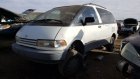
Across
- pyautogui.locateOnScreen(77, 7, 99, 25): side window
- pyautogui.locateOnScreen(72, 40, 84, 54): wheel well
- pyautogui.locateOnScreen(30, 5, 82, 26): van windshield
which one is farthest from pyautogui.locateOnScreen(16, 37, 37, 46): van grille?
pyautogui.locateOnScreen(77, 7, 99, 25): side window

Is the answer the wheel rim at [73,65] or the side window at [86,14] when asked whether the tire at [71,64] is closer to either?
the wheel rim at [73,65]

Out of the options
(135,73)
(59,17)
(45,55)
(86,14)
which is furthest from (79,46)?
(135,73)

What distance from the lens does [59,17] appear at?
6.23 meters

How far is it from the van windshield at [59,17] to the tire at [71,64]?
0.82 metres

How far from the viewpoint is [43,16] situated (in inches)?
266

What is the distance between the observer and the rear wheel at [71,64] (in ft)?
17.3

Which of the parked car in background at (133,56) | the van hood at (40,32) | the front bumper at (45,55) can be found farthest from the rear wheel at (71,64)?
the parked car in background at (133,56)

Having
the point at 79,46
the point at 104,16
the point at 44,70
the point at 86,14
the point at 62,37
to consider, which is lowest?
the point at 44,70

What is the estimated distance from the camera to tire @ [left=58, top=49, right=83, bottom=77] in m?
5.28

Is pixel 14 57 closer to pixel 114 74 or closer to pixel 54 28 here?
pixel 54 28

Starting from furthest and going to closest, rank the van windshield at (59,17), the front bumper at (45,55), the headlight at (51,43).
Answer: the van windshield at (59,17)
the headlight at (51,43)
the front bumper at (45,55)

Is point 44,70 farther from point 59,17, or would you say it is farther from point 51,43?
point 59,17

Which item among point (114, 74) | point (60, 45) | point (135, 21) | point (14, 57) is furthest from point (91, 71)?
point (14, 57)

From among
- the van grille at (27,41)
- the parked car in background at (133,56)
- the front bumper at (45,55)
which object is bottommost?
the front bumper at (45,55)
